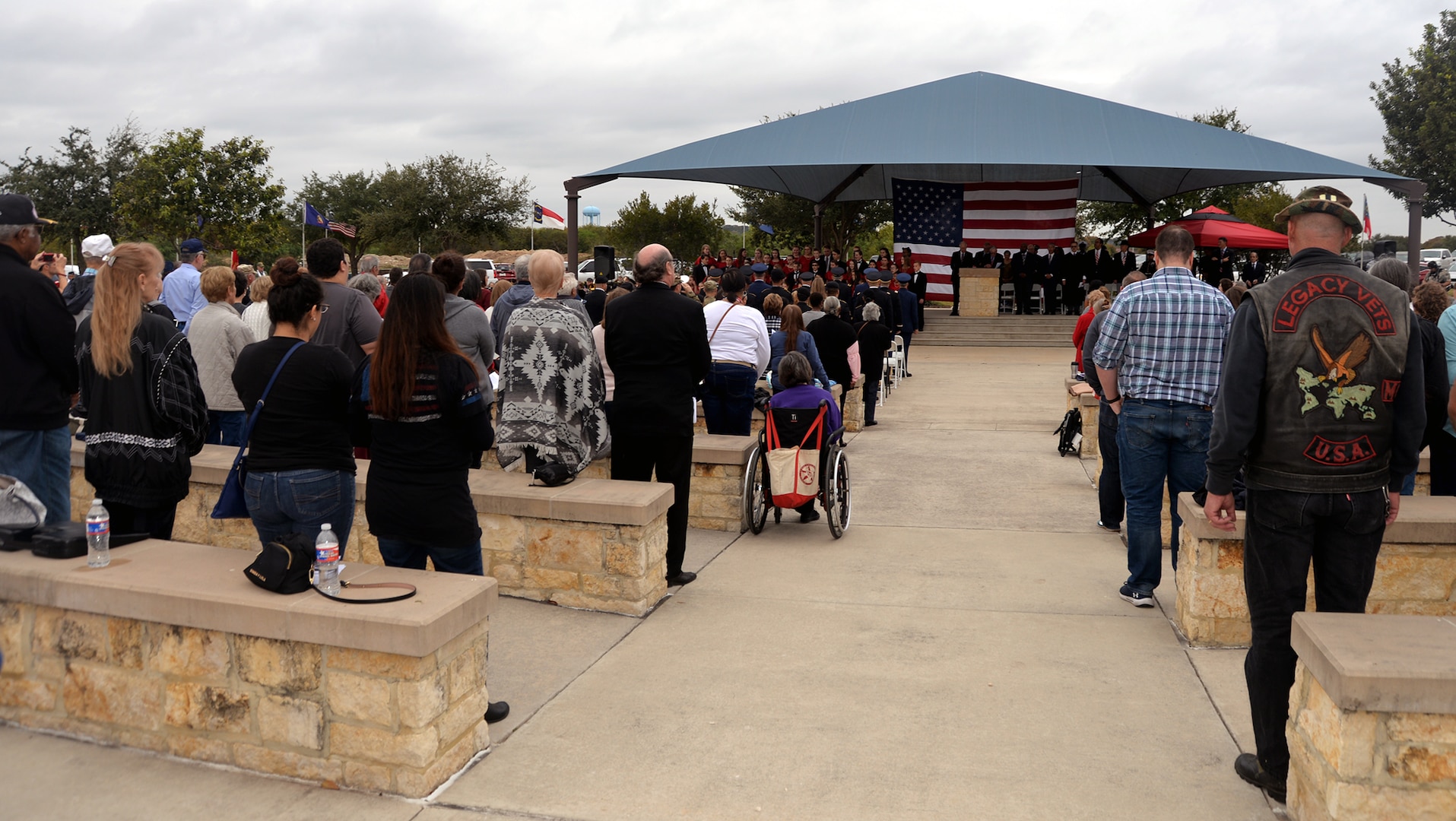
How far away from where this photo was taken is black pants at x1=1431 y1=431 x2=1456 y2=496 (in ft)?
19.3

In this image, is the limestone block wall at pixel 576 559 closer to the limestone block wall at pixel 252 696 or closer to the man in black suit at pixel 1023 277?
the limestone block wall at pixel 252 696

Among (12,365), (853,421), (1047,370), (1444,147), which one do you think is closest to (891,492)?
(853,421)

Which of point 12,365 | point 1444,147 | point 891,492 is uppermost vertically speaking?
point 1444,147

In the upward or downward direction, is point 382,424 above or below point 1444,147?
below

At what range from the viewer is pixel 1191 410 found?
5418mm

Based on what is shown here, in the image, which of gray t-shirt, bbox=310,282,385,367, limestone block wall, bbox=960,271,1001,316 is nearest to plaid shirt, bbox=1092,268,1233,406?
gray t-shirt, bbox=310,282,385,367

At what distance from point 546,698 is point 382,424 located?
52.7 inches

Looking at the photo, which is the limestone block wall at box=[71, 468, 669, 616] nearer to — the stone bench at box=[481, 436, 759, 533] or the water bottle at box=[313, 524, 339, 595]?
the stone bench at box=[481, 436, 759, 533]

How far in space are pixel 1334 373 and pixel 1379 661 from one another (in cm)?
92

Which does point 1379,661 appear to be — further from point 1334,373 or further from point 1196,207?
point 1196,207

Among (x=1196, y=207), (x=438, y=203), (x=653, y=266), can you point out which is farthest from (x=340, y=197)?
(x=653, y=266)

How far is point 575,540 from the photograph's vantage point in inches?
221

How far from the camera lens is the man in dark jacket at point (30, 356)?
440cm

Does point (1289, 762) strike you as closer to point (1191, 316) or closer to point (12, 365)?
point (1191, 316)
